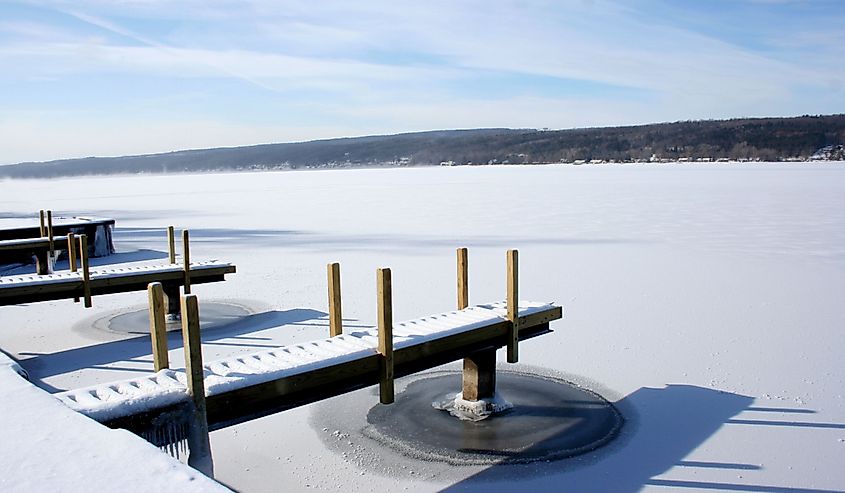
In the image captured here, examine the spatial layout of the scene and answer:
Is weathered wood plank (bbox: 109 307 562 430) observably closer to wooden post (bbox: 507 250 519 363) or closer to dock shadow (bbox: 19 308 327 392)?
wooden post (bbox: 507 250 519 363)

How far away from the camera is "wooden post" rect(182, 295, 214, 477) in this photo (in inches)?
137

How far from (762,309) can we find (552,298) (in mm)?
2437

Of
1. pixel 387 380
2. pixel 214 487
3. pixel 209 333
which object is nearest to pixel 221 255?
pixel 209 333

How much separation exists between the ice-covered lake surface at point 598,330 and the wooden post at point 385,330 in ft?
1.64

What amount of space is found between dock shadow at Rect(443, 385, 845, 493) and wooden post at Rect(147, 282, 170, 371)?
6.10ft

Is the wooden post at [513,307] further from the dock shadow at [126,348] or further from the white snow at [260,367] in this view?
the dock shadow at [126,348]

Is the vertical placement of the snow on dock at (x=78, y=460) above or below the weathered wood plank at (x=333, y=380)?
above

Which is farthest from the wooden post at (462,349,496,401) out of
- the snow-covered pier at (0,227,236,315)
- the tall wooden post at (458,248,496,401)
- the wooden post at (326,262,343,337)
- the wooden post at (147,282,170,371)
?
the snow-covered pier at (0,227,236,315)

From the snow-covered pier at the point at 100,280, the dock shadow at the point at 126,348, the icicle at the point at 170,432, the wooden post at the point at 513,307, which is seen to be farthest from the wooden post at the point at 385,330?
the snow-covered pier at the point at 100,280

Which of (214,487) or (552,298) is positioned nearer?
(214,487)

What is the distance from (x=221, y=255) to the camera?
13.0 m

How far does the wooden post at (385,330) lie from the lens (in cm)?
452

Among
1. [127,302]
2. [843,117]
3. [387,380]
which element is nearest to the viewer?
[387,380]

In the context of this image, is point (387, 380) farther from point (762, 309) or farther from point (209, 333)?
point (762, 309)
